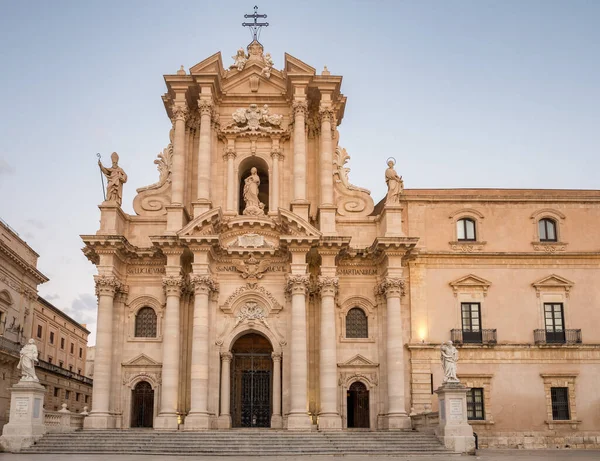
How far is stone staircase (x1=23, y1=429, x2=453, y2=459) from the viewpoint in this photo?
2786 centimetres

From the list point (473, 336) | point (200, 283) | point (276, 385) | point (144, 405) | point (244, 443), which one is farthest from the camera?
point (473, 336)

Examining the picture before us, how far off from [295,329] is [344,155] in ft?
31.2

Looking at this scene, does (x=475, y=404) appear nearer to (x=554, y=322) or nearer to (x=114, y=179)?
(x=554, y=322)

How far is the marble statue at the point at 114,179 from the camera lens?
35.4m

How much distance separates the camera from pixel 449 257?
117ft

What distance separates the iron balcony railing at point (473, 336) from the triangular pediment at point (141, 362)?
44.9 feet

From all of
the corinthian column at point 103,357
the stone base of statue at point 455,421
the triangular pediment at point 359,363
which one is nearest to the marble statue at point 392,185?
the triangular pediment at point 359,363

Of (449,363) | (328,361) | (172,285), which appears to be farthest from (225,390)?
(449,363)

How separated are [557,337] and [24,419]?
2343 cm

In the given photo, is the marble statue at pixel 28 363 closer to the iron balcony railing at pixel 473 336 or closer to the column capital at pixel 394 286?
the column capital at pixel 394 286

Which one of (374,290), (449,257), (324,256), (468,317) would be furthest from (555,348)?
(324,256)

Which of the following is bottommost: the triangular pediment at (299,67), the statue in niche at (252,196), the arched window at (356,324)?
the arched window at (356,324)

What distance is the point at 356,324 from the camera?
117ft

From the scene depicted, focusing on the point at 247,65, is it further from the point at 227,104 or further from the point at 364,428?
the point at 364,428
